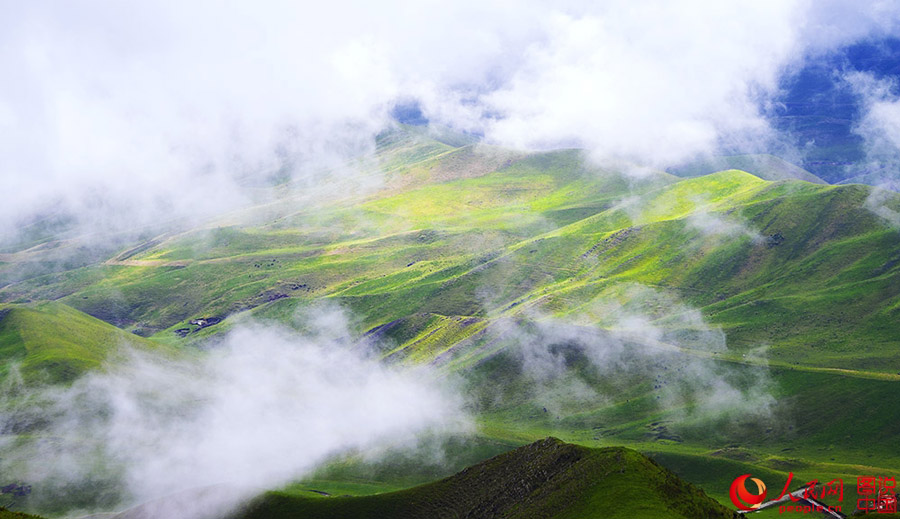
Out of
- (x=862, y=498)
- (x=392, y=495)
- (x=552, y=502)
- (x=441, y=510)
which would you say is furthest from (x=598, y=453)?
(x=862, y=498)

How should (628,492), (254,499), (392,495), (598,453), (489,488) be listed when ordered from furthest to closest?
(254,499) → (392,495) → (489,488) → (598,453) → (628,492)

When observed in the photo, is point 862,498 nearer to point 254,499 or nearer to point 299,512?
point 299,512

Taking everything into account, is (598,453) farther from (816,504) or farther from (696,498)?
(816,504)

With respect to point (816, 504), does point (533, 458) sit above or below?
above

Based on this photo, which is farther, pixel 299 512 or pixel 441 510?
pixel 299 512

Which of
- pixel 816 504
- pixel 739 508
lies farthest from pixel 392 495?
pixel 816 504

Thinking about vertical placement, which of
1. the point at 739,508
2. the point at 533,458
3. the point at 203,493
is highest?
the point at 533,458

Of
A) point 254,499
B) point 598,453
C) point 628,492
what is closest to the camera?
point 628,492
